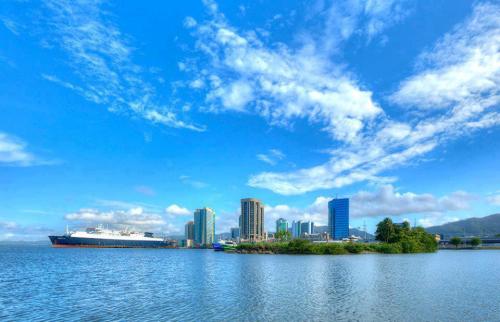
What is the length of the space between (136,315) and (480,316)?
38148 mm

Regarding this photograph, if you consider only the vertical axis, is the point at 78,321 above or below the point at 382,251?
above

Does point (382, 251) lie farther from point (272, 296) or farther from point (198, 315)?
point (198, 315)

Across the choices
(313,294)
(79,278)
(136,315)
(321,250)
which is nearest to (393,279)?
(313,294)

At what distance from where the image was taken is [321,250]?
181875 mm

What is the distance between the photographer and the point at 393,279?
6919 centimetres

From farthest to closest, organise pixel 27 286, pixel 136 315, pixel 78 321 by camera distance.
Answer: pixel 27 286 < pixel 136 315 < pixel 78 321

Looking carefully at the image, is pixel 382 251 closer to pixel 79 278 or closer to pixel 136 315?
pixel 79 278

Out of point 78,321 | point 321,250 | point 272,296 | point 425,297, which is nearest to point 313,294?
point 272,296

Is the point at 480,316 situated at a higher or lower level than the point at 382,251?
higher

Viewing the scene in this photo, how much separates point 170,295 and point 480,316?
40.0 m

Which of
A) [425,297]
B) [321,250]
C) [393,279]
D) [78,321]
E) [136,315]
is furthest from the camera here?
[321,250]

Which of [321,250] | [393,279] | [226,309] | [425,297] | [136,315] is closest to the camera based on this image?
[136,315]

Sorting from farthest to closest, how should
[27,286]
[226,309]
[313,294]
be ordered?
[27,286], [313,294], [226,309]

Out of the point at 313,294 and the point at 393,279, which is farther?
the point at 393,279
